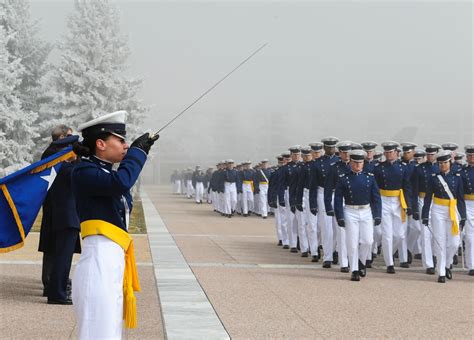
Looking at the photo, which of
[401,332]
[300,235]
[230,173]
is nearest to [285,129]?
[230,173]

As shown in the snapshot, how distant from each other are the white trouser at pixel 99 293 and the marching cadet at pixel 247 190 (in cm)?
2718

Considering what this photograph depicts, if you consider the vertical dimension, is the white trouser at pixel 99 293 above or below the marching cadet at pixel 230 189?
above

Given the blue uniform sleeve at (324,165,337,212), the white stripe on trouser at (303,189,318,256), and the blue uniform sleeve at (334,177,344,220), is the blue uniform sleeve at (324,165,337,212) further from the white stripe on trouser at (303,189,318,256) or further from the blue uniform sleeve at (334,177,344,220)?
the white stripe on trouser at (303,189,318,256)

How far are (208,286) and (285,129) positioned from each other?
117686mm

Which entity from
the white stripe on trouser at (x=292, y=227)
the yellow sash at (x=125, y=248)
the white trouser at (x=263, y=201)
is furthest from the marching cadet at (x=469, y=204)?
the white trouser at (x=263, y=201)

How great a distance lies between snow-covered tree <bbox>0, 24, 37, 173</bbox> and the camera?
90.7ft

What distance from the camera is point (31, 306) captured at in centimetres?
891

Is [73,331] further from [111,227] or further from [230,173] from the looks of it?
[230,173]

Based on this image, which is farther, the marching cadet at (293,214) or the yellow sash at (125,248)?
the marching cadet at (293,214)

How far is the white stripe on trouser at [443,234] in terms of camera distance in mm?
12445

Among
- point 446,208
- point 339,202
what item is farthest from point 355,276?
point 446,208

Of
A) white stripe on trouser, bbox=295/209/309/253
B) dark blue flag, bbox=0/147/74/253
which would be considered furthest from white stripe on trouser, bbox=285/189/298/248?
dark blue flag, bbox=0/147/74/253

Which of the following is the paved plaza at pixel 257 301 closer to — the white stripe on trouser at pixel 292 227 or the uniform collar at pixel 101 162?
the white stripe on trouser at pixel 292 227

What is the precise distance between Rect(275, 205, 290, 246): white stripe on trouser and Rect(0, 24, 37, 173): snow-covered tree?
41.7 ft
